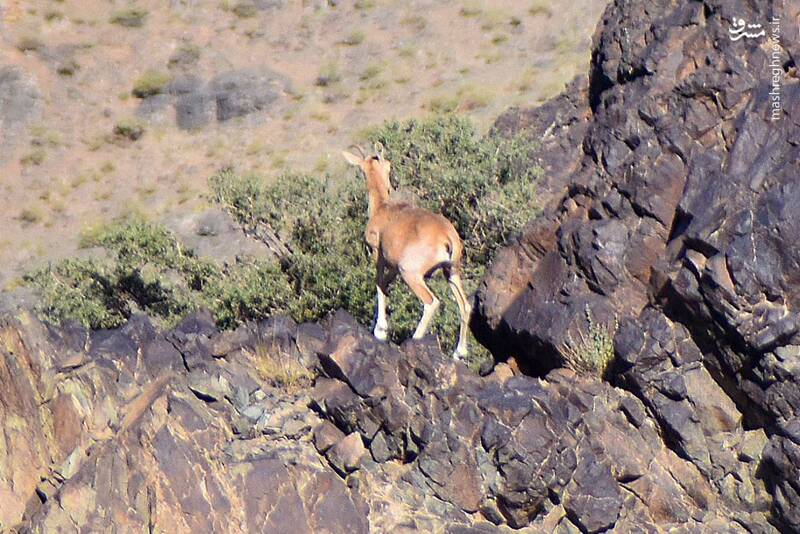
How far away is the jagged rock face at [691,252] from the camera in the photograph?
11.5 meters

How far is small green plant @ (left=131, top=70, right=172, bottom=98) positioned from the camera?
40.4 m

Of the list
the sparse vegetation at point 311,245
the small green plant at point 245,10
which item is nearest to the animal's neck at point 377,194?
the sparse vegetation at point 311,245

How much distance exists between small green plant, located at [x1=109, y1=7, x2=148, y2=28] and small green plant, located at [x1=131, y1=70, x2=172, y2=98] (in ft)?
11.7

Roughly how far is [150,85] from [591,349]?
30851 millimetres

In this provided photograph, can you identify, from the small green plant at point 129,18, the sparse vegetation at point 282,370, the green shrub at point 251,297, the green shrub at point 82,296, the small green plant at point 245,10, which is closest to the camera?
the sparse vegetation at point 282,370

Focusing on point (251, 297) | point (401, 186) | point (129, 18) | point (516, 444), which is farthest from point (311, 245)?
point (129, 18)

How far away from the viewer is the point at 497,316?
14.4m

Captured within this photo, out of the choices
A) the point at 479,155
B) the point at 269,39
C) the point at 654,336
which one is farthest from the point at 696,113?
the point at 269,39

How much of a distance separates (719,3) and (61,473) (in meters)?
9.85

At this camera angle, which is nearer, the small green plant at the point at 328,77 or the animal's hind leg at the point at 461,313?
the animal's hind leg at the point at 461,313

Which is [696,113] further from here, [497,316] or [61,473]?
[61,473]

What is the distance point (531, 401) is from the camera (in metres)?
11.3

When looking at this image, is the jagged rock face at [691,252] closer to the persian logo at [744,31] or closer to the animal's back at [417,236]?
the persian logo at [744,31]

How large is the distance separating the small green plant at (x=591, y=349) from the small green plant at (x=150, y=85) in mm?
30224
